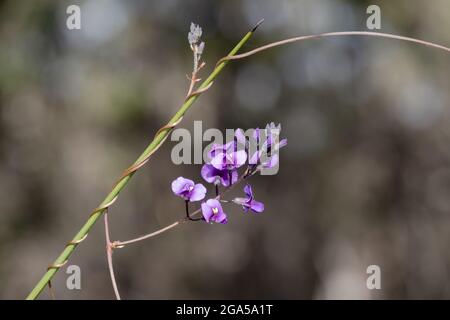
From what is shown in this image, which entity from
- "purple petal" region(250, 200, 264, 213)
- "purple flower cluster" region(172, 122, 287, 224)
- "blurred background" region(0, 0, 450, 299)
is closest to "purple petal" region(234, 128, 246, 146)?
"purple flower cluster" region(172, 122, 287, 224)

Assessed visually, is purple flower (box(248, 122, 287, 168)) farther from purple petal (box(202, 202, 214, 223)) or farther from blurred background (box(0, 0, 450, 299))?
blurred background (box(0, 0, 450, 299))

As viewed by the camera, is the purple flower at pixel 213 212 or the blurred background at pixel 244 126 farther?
the blurred background at pixel 244 126

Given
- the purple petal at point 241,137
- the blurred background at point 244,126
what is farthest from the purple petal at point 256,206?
the blurred background at point 244,126

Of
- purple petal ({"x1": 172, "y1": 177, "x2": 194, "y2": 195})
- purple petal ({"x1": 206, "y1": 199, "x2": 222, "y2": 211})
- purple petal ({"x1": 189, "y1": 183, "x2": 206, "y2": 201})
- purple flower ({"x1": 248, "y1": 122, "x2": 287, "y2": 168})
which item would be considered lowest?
purple petal ({"x1": 206, "y1": 199, "x2": 222, "y2": 211})

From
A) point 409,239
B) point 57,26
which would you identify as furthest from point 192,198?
point 409,239

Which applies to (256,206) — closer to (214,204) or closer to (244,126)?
(214,204)

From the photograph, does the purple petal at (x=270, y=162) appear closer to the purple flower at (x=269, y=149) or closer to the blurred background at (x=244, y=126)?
the purple flower at (x=269, y=149)

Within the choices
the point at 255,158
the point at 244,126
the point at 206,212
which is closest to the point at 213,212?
the point at 206,212
